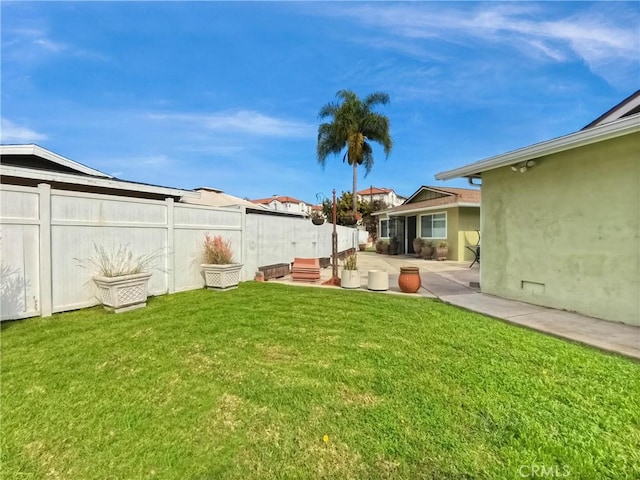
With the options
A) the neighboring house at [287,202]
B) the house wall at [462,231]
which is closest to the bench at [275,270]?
the house wall at [462,231]

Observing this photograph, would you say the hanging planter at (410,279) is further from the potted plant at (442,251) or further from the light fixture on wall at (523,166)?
the potted plant at (442,251)

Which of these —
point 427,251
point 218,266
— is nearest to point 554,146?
point 218,266

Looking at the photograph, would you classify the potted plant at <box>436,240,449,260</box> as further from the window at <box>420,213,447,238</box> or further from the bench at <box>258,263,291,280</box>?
the bench at <box>258,263,291,280</box>

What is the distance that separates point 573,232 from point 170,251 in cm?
801

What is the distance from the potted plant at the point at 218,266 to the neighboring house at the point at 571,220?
19.6 ft

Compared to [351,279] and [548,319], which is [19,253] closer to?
[351,279]

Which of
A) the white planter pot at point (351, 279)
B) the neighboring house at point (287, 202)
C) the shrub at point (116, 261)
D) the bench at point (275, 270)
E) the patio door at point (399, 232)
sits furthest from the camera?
the neighboring house at point (287, 202)

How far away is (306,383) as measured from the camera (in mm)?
2908

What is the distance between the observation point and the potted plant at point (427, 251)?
55.0 feet

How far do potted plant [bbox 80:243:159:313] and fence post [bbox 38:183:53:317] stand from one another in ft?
1.79

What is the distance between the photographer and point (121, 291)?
17.3ft

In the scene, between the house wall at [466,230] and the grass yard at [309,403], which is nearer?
the grass yard at [309,403]


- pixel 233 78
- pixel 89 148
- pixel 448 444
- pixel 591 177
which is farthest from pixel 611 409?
pixel 89 148

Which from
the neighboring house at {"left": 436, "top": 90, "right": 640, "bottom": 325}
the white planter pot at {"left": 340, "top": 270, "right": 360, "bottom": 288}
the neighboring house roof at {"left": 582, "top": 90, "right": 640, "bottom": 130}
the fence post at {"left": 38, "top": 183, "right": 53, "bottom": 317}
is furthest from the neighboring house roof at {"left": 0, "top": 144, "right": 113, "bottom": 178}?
the neighboring house roof at {"left": 582, "top": 90, "right": 640, "bottom": 130}
